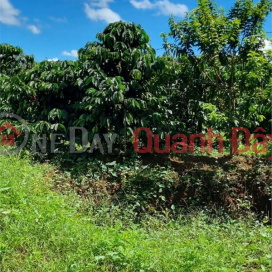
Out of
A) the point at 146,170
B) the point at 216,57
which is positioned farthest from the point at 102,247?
the point at 216,57

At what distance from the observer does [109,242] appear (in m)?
2.28

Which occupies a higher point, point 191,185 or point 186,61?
point 186,61

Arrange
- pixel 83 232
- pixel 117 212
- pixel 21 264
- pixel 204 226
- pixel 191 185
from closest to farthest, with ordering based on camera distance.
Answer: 1. pixel 21 264
2. pixel 83 232
3. pixel 204 226
4. pixel 117 212
5. pixel 191 185

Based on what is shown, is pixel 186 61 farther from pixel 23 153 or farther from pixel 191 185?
pixel 23 153

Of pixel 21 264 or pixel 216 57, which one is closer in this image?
pixel 21 264

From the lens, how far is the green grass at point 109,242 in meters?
2.15

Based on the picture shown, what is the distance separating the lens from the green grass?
2.15m

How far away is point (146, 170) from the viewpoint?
407cm

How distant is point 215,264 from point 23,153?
11.5ft

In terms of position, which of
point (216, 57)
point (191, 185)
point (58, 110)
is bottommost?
point (191, 185)

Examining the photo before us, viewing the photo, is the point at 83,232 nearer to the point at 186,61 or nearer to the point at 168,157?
the point at 168,157

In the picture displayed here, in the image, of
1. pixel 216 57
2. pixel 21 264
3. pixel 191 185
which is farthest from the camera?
pixel 216 57

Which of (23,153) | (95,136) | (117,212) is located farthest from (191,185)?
(23,153)

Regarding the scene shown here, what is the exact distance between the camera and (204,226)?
3.04 metres
